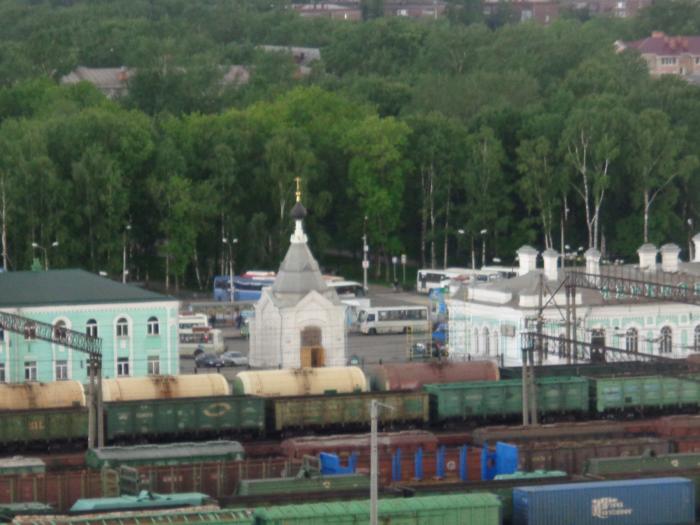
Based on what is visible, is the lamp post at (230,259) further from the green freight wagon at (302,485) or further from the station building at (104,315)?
the green freight wagon at (302,485)

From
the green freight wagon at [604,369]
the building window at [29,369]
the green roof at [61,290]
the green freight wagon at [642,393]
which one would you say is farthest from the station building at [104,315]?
the green freight wagon at [642,393]

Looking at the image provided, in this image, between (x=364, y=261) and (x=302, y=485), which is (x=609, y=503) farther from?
(x=364, y=261)

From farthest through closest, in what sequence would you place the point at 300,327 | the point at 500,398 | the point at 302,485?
the point at 300,327 < the point at 500,398 < the point at 302,485

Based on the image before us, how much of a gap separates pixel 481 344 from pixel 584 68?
55012mm

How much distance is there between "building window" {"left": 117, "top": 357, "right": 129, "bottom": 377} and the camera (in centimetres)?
8012

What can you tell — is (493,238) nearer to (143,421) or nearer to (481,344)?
(481,344)

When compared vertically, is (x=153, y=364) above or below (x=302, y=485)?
above

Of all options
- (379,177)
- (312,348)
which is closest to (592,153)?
(379,177)

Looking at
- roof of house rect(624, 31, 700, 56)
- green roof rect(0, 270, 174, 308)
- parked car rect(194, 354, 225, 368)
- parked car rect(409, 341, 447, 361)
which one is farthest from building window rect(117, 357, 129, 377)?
roof of house rect(624, 31, 700, 56)

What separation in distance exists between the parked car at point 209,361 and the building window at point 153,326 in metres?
4.23

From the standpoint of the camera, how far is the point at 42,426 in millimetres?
66188

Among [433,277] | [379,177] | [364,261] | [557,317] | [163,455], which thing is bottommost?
[163,455]

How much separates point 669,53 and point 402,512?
14436cm

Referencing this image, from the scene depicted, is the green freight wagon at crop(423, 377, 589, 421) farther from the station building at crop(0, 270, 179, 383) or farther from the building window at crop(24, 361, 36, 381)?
the building window at crop(24, 361, 36, 381)
